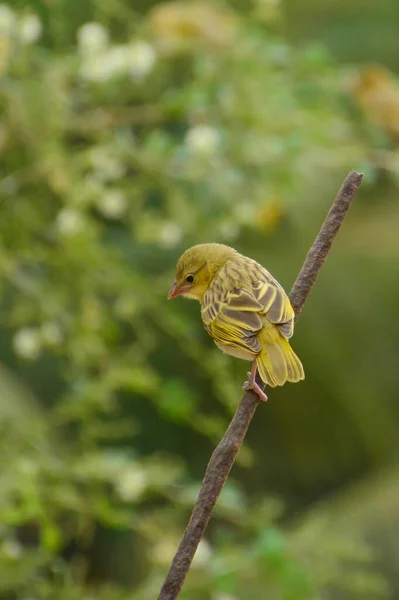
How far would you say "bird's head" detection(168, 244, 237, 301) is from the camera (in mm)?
344

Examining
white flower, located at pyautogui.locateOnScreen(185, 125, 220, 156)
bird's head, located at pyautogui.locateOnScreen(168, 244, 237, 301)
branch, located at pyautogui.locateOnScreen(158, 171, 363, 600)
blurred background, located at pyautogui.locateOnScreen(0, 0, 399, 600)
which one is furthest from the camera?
blurred background, located at pyautogui.locateOnScreen(0, 0, 399, 600)

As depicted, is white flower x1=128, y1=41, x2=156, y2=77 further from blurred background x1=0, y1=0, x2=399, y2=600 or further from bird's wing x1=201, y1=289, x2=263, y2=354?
bird's wing x1=201, y1=289, x2=263, y2=354

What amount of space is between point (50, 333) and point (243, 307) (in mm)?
807

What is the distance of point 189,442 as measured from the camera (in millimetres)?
1796

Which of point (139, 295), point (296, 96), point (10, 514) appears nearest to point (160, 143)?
point (139, 295)

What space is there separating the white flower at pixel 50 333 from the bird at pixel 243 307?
2.53 ft

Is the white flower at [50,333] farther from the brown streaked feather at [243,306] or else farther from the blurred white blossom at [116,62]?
the brown streaked feather at [243,306]

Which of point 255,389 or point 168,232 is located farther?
point 168,232

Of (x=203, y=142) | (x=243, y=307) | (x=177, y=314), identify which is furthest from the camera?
(x=177, y=314)

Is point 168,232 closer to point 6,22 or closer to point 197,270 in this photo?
point 6,22

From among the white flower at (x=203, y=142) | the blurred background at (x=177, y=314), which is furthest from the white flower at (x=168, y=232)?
the white flower at (x=203, y=142)

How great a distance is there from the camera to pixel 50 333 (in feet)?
3.67

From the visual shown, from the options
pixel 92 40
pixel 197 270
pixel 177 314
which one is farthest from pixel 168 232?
pixel 197 270

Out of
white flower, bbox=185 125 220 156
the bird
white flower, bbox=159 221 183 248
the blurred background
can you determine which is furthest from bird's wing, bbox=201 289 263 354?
white flower, bbox=159 221 183 248
